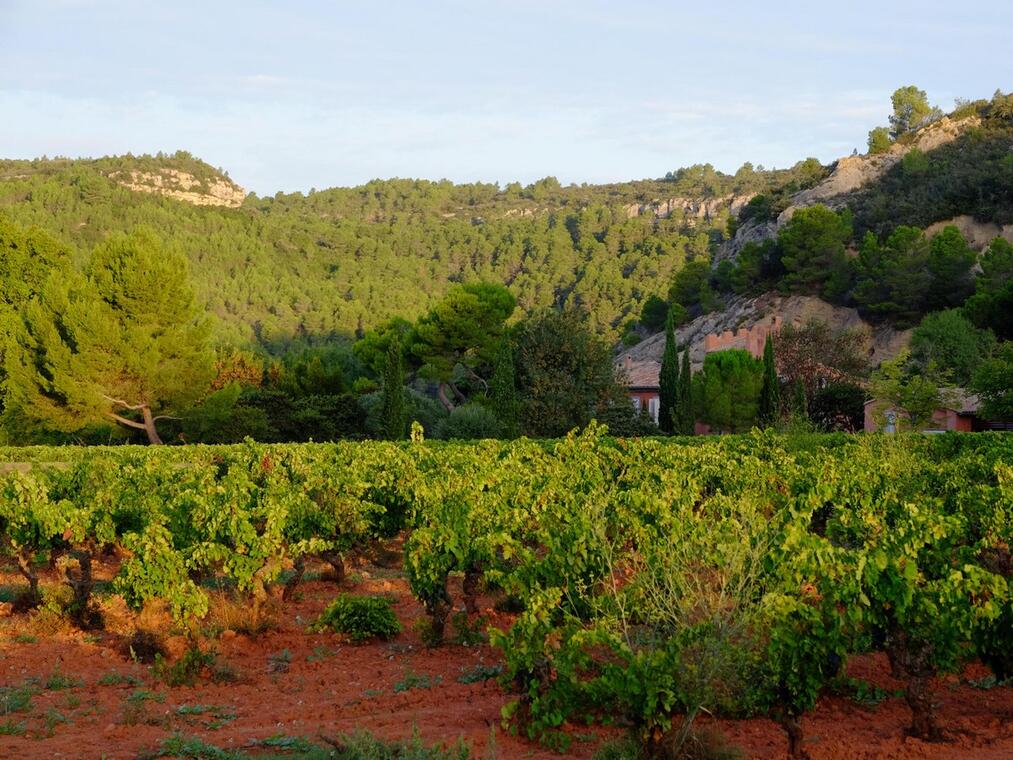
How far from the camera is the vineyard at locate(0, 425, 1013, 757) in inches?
252

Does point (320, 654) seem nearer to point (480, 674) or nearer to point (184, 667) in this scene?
point (184, 667)

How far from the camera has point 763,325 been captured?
5650 cm

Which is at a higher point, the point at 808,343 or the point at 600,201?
the point at 600,201

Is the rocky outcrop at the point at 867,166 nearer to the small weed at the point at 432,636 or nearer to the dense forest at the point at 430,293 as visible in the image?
the dense forest at the point at 430,293

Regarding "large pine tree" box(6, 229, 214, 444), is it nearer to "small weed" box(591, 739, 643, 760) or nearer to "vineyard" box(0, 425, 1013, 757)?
"vineyard" box(0, 425, 1013, 757)

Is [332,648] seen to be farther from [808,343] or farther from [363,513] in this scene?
[808,343]

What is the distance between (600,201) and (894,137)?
198 ft

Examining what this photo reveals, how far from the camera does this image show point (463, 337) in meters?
41.8

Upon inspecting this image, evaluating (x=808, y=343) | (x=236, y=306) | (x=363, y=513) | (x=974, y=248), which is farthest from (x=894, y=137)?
(x=363, y=513)

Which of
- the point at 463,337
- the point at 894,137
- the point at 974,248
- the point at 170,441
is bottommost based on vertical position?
the point at 170,441

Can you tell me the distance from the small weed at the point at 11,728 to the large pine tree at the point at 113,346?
26900mm

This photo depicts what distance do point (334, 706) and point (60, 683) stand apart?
2576 millimetres

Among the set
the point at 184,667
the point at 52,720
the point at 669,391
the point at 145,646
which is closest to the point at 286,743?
the point at 52,720

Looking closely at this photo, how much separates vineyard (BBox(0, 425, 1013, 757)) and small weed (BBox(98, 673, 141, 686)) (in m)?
0.77
